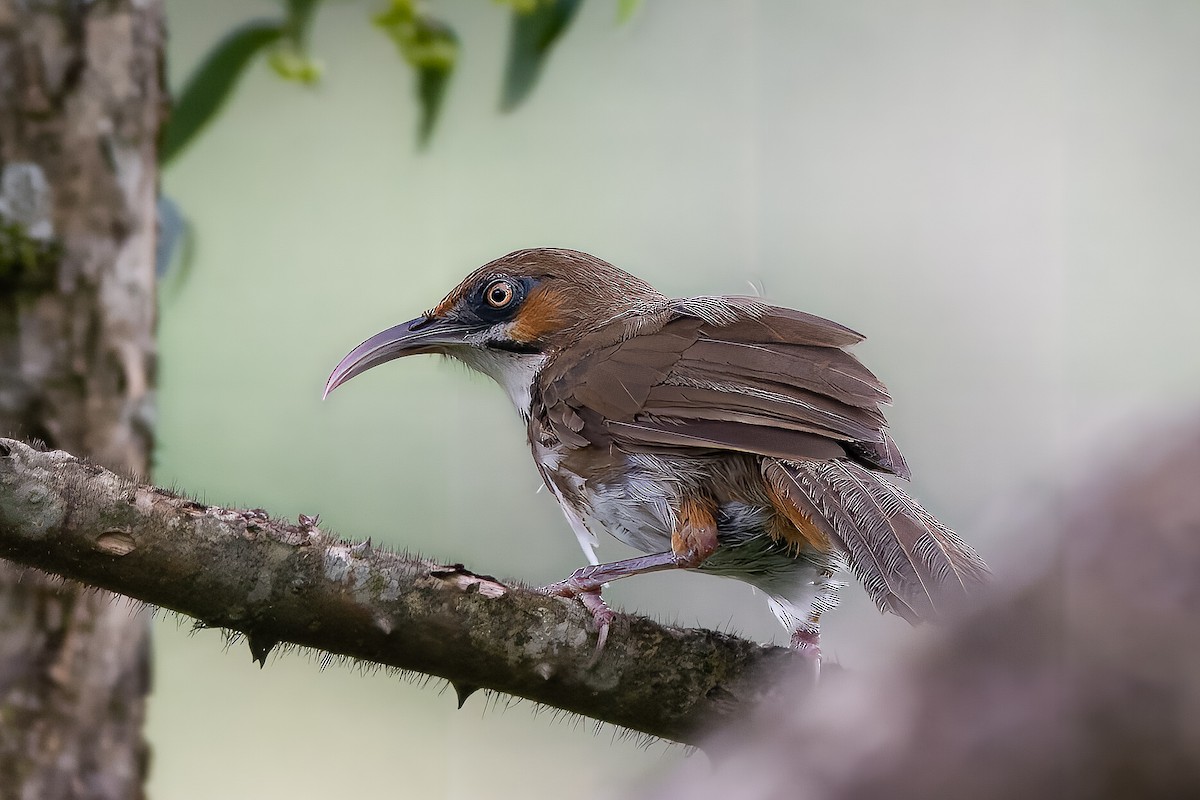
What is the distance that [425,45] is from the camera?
338 cm

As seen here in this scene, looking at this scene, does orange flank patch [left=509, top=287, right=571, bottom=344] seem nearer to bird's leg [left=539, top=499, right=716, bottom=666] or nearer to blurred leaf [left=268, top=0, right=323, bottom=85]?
bird's leg [left=539, top=499, right=716, bottom=666]

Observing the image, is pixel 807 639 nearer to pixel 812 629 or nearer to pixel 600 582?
pixel 812 629

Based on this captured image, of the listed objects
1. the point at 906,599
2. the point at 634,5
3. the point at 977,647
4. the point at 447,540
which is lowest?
→ the point at 447,540

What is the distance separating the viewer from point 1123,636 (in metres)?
0.41

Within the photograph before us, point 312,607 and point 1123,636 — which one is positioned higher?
point 1123,636

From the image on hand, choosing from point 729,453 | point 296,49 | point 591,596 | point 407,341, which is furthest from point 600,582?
point 296,49

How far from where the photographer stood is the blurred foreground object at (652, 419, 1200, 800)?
1.32 feet

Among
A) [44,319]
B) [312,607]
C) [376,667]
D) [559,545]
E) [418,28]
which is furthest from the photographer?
[559,545]

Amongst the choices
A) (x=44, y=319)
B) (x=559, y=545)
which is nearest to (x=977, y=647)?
(x=44, y=319)

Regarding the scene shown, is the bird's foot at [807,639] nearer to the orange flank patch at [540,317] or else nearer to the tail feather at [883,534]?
the tail feather at [883,534]

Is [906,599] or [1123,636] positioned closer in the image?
[1123,636]

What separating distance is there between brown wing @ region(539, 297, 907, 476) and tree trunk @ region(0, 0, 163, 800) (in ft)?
3.03

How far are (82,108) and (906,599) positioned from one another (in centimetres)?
193

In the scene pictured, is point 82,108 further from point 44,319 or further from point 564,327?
point 564,327
